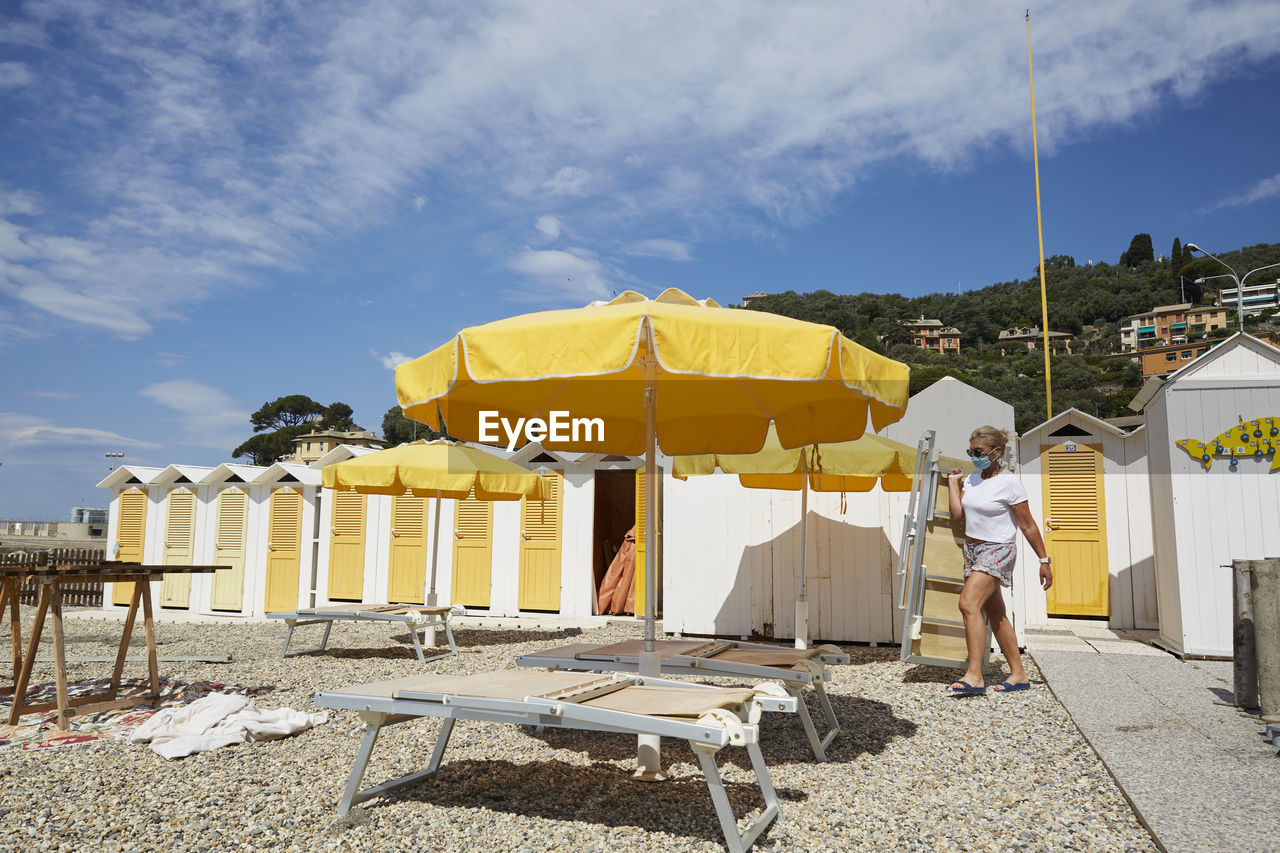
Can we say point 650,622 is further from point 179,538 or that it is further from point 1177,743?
point 179,538

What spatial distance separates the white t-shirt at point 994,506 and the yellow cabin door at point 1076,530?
5.39 meters

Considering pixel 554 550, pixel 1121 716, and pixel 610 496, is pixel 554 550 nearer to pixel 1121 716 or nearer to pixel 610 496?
pixel 610 496

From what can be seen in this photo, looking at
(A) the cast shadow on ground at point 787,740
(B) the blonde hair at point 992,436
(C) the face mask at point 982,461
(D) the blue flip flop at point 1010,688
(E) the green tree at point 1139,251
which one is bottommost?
(A) the cast shadow on ground at point 787,740

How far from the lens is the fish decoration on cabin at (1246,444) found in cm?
625

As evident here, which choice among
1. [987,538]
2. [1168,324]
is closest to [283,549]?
[987,538]

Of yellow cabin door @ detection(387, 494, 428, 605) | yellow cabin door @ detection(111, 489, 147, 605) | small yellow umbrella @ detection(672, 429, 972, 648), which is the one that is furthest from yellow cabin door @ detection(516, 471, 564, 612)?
yellow cabin door @ detection(111, 489, 147, 605)

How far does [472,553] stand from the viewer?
1105 centimetres

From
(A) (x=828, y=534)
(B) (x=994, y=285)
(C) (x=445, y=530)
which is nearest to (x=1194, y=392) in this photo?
(A) (x=828, y=534)

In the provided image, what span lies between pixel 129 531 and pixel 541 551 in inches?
278

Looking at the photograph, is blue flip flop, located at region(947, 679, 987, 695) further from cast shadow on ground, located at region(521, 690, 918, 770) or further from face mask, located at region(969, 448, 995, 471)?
face mask, located at region(969, 448, 995, 471)

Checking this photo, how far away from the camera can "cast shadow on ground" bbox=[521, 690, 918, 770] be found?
12.3 ft

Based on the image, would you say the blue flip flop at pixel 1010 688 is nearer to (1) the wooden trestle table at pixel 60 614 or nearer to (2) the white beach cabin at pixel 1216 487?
(2) the white beach cabin at pixel 1216 487

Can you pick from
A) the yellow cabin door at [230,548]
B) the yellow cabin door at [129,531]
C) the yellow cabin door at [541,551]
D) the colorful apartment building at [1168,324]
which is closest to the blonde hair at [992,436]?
the yellow cabin door at [541,551]

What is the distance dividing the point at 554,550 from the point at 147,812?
25.1 ft
